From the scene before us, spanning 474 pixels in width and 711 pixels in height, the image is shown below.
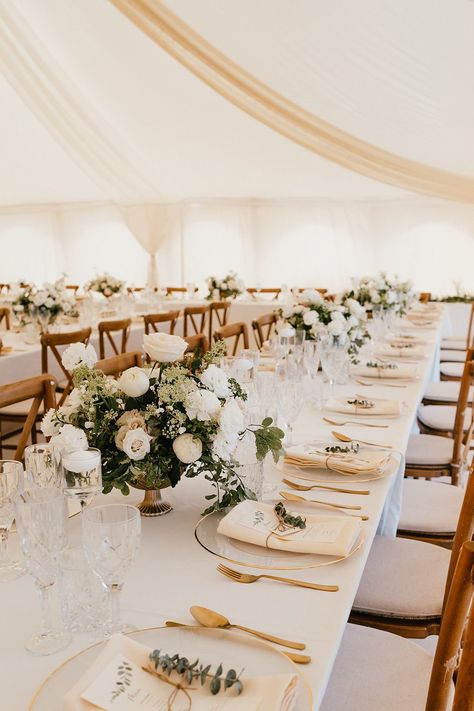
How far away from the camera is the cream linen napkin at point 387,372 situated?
11.3ft

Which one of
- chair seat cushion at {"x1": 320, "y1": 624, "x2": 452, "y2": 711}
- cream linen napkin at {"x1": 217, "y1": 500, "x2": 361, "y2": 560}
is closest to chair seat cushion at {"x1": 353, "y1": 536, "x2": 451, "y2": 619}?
chair seat cushion at {"x1": 320, "y1": 624, "x2": 452, "y2": 711}

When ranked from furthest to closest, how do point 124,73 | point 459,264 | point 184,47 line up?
point 459,264, point 124,73, point 184,47

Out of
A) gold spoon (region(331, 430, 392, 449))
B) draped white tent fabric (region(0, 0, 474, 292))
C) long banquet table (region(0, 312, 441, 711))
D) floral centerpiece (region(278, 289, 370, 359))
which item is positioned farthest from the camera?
draped white tent fabric (region(0, 0, 474, 292))

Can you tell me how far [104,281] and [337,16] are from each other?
4.08 meters

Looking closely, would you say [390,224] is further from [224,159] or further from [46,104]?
[46,104]

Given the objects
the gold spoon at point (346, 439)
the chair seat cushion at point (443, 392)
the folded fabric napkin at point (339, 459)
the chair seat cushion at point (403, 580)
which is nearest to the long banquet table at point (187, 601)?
the folded fabric napkin at point (339, 459)

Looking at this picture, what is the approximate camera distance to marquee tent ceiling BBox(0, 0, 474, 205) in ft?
15.3

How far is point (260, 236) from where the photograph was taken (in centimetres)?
1436

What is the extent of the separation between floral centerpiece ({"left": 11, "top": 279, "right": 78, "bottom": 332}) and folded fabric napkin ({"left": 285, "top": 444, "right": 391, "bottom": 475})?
→ 3744 mm

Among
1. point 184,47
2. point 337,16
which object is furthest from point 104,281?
point 337,16

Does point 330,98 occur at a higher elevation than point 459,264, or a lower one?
higher

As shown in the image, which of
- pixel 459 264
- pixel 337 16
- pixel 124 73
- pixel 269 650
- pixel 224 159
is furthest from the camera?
pixel 459 264

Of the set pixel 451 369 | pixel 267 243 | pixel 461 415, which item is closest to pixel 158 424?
pixel 461 415

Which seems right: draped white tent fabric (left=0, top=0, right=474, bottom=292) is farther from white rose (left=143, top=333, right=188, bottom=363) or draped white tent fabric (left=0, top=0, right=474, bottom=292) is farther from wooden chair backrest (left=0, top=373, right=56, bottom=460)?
white rose (left=143, top=333, right=188, bottom=363)
